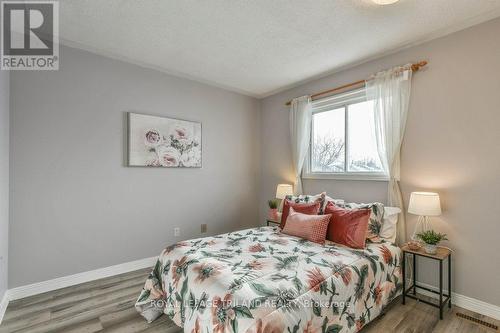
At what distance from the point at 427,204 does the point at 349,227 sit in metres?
0.71

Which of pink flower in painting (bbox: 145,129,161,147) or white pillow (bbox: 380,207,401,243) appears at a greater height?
pink flower in painting (bbox: 145,129,161,147)

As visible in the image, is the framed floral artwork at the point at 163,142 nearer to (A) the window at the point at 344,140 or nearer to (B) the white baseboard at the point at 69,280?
(B) the white baseboard at the point at 69,280

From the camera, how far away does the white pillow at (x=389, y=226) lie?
2543mm

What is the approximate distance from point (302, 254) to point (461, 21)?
2.57m

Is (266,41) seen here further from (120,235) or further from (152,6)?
(120,235)

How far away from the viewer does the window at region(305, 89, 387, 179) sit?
3.04 metres

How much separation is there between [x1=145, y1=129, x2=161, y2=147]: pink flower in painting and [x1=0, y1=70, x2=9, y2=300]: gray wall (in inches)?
50.6

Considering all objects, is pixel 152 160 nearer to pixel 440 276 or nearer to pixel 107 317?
pixel 107 317

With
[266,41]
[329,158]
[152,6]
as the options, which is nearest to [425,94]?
[329,158]

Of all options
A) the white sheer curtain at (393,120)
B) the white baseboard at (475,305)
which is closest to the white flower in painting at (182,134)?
the white sheer curtain at (393,120)

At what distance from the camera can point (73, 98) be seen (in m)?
2.71

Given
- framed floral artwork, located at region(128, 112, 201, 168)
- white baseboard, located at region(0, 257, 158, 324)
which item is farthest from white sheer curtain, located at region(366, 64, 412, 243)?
white baseboard, located at region(0, 257, 158, 324)

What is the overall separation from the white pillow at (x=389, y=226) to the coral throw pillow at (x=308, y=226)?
605 mm

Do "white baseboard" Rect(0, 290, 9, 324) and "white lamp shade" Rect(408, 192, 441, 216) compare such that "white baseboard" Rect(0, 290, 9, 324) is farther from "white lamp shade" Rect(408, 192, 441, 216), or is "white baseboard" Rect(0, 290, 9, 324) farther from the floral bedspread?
"white lamp shade" Rect(408, 192, 441, 216)
